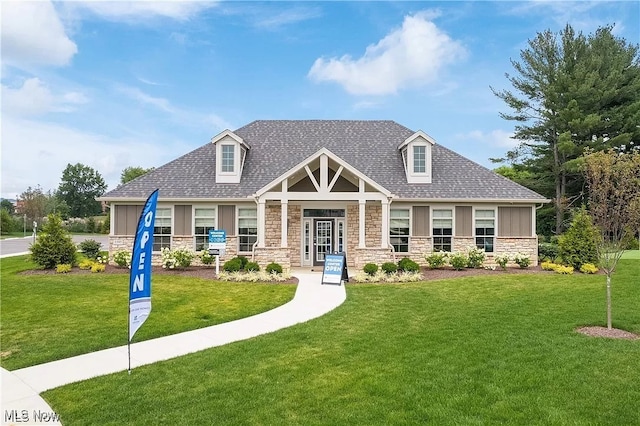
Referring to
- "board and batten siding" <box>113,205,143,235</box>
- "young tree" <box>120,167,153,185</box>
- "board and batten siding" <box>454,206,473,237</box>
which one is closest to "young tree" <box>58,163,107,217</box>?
"young tree" <box>120,167,153,185</box>

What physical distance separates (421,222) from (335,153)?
17.2 ft

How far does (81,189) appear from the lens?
8375 centimetres

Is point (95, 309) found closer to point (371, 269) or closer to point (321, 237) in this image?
point (371, 269)

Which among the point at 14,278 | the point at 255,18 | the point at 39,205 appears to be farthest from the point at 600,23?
the point at 39,205

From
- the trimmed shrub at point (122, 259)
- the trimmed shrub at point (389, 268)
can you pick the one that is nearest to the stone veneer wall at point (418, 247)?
the trimmed shrub at point (389, 268)

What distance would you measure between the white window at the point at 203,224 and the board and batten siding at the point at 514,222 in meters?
12.4

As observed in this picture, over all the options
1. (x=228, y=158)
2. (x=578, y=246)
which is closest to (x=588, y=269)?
(x=578, y=246)

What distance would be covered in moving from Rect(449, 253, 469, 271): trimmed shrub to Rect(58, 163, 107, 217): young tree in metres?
78.7

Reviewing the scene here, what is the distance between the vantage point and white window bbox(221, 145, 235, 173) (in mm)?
19031

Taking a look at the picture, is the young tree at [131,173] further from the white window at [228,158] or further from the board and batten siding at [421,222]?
the board and batten siding at [421,222]

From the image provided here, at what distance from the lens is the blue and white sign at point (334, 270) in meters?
14.1

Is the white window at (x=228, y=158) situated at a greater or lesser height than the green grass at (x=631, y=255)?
greater

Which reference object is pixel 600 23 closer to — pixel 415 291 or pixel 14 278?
pixel 415 291

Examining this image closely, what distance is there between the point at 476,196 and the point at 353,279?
22.7 feet
